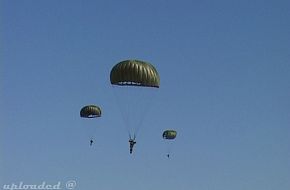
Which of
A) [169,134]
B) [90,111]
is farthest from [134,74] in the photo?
[169,134]

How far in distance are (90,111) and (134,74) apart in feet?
101

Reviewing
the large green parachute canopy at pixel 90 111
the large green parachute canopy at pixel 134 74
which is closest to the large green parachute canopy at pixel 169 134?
the large green parachute canopy at pixel 90 111

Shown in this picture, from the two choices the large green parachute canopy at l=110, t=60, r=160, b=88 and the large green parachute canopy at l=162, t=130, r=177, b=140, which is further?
the large green parachute canopy at l=162, t=130, r=177, b=140

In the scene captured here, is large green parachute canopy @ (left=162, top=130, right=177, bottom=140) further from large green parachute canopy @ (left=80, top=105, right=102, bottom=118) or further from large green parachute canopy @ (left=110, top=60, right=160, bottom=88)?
large green parachute canopy @ (left=110, top=60, right=160, bottom=88)

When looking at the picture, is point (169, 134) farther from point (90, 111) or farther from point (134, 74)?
point (134, 74)

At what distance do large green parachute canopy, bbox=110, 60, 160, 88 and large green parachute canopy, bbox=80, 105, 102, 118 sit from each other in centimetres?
2804

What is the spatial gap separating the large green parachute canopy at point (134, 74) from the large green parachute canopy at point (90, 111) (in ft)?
92.0

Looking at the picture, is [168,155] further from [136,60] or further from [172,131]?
[136,60]

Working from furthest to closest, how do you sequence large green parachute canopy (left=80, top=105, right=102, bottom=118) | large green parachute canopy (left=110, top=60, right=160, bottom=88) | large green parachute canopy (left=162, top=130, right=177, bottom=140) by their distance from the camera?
large green parachute canopy (left=162, top=130, right=177, bottom=140)
large green parachute canopy (left=80, top=105, right=102, bottom=118)
large green parachute canopy (left=110, top=60, right=160, bottom=88)

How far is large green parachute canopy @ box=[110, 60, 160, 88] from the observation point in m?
91.4

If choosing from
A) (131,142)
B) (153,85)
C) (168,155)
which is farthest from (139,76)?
(168,155)

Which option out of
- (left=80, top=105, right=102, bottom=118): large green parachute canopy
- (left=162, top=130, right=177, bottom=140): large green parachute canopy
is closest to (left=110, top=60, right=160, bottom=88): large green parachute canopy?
(left=80, top=105, right=102, bottom=118): large green parachute canopy

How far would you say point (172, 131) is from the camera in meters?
142

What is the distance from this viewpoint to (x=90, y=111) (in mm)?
120812
